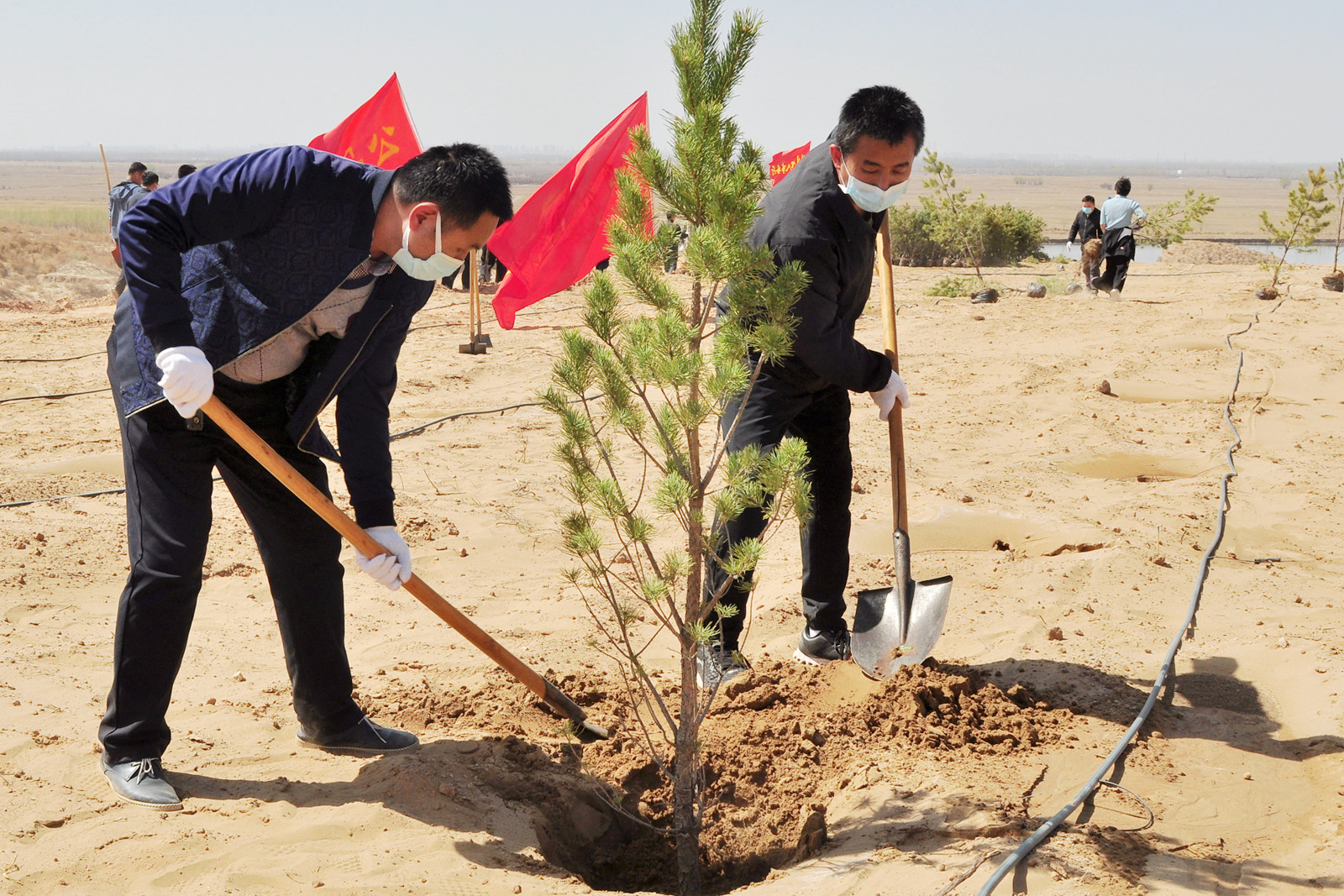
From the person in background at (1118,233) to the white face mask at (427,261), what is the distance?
38.6ft

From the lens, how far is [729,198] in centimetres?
254

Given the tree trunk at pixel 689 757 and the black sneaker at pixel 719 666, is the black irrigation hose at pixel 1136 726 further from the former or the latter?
the black sneaker at pixel 719 666

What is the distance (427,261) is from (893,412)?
5.41 feet

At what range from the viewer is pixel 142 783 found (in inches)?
118

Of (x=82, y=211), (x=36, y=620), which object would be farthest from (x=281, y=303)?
(x=82, y=211)

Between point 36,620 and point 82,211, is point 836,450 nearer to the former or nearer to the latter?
point 36,620

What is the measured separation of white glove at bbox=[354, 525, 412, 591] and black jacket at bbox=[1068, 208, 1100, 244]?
545 inches

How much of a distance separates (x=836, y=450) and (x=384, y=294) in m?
1.69

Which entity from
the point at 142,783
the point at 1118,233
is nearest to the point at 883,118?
the point at 142,783

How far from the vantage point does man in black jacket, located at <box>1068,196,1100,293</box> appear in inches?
576

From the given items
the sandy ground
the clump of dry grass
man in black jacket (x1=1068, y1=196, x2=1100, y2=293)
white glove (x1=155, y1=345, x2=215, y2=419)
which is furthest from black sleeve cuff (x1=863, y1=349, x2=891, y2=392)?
the clump of dry grass

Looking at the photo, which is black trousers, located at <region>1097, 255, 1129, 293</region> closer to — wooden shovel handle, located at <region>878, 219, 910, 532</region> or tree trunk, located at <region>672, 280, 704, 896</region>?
wooden shovel handle, located at <region>878, 219, 910, 532</region>

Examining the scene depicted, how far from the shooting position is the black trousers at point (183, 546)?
2916mm

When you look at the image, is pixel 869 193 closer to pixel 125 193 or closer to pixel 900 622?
pixel 900 622
